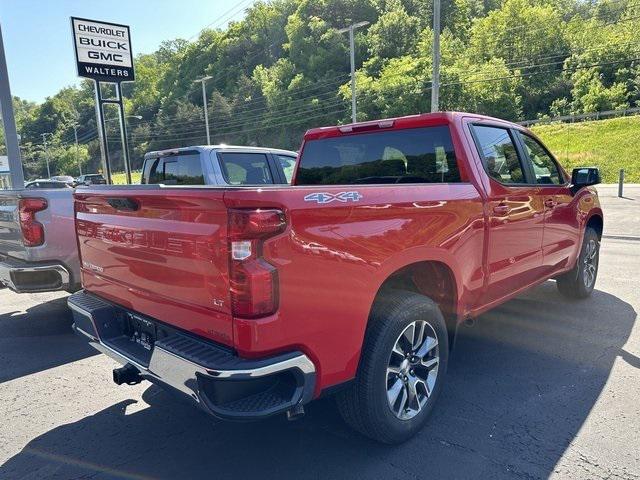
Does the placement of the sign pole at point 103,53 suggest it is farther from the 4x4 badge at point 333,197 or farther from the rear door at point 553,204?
the 4x4 badge at point 333,197

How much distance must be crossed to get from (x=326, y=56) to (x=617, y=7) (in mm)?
44764

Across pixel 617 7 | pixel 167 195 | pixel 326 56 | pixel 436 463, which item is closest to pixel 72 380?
pixel 167 195

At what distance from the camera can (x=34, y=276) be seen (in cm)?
461

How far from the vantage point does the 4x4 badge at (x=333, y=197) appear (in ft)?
7.23

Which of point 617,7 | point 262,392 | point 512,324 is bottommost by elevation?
point 512,324

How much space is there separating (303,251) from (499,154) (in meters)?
2.42

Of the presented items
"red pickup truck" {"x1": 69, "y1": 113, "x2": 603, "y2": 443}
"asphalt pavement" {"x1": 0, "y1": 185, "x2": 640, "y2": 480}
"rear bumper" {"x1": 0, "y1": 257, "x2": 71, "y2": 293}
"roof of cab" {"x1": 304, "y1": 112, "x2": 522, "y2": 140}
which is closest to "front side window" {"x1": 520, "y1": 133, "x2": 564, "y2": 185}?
"red pickup truck" {"x1": 69, "y1": 113, "x2": 603, "y2": 443}

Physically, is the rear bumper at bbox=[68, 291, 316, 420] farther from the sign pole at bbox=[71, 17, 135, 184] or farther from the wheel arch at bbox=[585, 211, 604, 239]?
the sign pole at bbox=[71, 17, 135, 184]

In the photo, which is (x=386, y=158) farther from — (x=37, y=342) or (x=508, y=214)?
(x=37, y=342)

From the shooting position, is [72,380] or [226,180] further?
[226,180]

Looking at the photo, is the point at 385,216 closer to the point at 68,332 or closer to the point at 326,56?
the point at 68,332

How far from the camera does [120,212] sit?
2.72 m

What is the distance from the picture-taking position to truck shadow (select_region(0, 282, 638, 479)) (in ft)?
8.55

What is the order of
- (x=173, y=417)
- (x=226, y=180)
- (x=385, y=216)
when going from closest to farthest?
(x=385, y=216) → (x=173, y=417) → (x=226, y=180)
